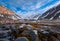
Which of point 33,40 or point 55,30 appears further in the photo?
point 55,30

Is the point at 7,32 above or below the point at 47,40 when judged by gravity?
above

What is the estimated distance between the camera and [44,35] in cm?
748

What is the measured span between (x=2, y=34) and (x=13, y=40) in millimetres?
673

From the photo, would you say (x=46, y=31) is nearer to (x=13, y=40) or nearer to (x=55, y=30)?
(x=55, y=30)

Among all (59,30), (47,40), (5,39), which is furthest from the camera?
(59,30)

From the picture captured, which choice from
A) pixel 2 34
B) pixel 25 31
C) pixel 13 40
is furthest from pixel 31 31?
pixel 2 34

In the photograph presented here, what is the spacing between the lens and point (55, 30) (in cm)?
788

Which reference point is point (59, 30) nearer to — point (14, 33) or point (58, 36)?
point (58, 36)

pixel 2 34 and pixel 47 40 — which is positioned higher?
pixel 2 34

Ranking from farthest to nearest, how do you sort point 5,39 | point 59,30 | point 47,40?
point 59,30
point 47,40
point 5,39

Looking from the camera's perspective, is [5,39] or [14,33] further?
[14,33]

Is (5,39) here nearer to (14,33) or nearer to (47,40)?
(14,33)

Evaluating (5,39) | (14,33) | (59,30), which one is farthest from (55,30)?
(5,39)

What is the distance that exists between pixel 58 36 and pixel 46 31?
0.61 meters
